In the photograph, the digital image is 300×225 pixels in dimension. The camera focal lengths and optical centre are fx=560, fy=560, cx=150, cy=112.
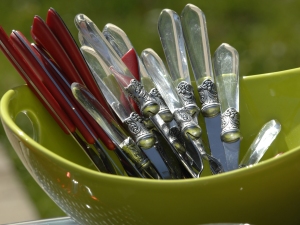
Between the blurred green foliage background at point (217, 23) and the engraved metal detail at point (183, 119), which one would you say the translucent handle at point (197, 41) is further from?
the blurred green foliage background at point (217, 23)

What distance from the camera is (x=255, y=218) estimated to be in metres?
0.35

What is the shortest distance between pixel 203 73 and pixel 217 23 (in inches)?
56.9

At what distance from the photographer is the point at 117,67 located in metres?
0.46

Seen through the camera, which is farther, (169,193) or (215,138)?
(215,138)

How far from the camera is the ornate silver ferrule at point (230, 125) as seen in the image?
0.44 metres

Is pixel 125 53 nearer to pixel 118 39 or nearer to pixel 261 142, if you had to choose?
pixel 118 39

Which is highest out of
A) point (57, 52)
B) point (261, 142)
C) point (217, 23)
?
point (57, 52)

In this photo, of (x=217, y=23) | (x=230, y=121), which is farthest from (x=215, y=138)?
(x=217, y=23)

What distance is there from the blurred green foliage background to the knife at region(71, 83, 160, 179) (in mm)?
1152

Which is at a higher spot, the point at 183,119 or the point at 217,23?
the point at 183,119

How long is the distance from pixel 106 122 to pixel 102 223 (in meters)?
0.09

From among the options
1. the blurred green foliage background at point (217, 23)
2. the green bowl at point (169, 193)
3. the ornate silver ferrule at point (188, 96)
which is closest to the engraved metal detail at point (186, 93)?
the ornate silver ferrule at point (188, 96)

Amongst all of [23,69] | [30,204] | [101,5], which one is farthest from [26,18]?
[23,69]

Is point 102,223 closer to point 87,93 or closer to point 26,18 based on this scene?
point 87,93
